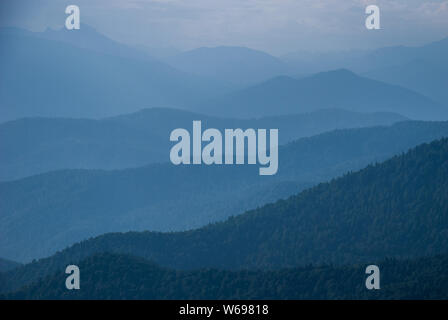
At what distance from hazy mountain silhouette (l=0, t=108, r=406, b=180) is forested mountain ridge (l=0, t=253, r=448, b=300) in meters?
115

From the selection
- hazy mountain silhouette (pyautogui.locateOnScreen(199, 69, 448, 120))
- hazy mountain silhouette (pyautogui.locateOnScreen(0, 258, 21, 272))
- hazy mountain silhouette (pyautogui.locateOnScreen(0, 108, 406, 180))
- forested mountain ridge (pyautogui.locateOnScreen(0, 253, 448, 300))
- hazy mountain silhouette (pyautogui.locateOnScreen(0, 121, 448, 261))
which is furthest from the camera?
hazy mountain silhouette (pyautogui.locateOnScreen(199, 69, 448, 120))

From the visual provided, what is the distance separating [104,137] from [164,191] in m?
60.5

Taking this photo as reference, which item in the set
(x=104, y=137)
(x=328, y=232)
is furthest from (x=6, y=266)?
(x=104, y=137)

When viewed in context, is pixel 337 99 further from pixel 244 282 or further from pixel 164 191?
pixel 244 282

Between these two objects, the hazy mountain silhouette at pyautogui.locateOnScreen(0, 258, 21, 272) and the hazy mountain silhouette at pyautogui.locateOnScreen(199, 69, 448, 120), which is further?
the hazy mountain silhouette at pyautogui.locateOnScreen(199, 69, 448, 120)

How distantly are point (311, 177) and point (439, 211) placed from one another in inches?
2015

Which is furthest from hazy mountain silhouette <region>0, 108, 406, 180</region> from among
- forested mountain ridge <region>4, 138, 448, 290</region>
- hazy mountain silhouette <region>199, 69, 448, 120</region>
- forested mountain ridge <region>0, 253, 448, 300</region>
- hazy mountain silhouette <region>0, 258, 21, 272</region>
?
forested mountain ridge <region>0, 253, 448, 300</region>

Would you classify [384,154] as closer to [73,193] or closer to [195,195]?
[195,195]

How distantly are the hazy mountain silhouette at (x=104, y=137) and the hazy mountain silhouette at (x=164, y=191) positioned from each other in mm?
37138

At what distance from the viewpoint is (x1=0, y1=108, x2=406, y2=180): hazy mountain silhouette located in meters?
149

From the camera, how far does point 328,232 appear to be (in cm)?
3550

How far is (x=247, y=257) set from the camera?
3522cm

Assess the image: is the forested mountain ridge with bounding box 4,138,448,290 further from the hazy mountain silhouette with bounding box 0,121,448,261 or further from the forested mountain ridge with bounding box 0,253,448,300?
the hazy mountain silhouette with bounding box 0,121,448,261

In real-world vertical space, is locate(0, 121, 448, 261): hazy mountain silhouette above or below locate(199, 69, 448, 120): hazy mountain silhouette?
below
